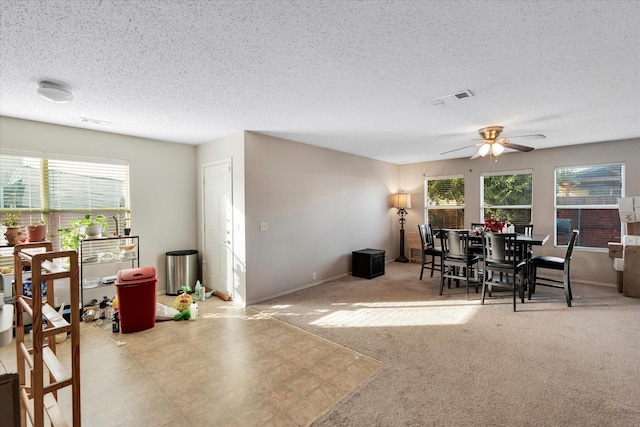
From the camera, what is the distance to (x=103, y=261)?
3957 mm

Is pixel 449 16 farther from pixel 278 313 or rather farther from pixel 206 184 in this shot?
pixel 206 184

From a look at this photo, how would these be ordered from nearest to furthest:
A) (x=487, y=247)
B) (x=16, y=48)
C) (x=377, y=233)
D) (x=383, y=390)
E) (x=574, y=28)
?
(x=574, y=28) → (x=16, y=48) → (x=383, y=390) → (x=487, y=247) → (x=377, y=233)

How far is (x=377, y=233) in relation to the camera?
22.3 feet

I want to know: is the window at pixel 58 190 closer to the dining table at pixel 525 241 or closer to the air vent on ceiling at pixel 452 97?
the air vent on ceiling at pixel 452 97

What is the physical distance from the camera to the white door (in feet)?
14.7

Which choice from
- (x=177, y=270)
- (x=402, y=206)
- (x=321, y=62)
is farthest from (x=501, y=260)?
(x=177, y=270)

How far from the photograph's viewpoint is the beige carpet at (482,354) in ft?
6.61

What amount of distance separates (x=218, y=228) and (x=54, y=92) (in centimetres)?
257

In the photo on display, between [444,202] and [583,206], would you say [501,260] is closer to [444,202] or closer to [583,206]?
[583,206]

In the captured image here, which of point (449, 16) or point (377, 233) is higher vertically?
point (449, 16)

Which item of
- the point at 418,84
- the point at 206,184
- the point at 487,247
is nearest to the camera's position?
the point at 418,84

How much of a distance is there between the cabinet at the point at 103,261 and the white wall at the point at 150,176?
20 cm

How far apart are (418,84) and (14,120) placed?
4.54 m

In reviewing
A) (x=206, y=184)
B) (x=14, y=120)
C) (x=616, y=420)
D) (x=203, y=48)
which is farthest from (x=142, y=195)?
(x=616, y=420)
